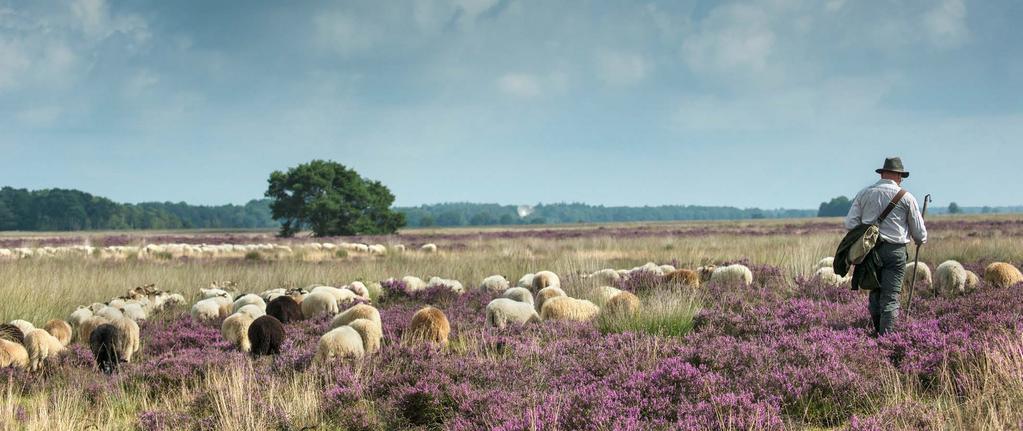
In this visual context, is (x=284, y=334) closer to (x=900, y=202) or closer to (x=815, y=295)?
(x=900, y=202)

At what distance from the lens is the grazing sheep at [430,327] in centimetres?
731

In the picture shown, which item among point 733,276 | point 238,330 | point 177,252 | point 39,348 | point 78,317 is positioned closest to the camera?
point 39,348

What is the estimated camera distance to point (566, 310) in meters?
8.38

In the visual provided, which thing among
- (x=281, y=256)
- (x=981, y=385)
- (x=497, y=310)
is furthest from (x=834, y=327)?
(x=281, y=256)

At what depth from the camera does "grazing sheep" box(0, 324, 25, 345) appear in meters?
7.39

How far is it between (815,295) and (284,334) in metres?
7.16

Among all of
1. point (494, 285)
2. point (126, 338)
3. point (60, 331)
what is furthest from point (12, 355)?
point (494, 285)

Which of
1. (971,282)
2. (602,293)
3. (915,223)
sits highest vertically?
(915,223)

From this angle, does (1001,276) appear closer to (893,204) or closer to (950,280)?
(950,280)

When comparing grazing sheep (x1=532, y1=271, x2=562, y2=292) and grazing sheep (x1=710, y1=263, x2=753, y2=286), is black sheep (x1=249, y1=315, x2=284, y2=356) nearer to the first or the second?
grazing sheep (x1=532, y1=271, x2=562, y2=292)

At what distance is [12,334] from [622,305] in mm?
6777

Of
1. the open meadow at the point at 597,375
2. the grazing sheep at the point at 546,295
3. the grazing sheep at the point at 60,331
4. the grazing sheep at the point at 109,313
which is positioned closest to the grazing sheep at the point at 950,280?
the open meadow at the point at 597,375

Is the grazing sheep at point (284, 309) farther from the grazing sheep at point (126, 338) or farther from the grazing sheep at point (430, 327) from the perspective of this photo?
the grazing sheep at point (430, 327)

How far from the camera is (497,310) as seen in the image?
821 centimetres
